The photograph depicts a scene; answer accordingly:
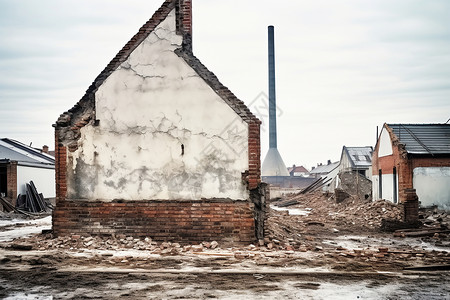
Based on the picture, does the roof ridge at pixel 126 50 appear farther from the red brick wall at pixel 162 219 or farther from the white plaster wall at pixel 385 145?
the white plaster wall at pixel 385 145

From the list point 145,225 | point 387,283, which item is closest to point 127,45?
point 145,225

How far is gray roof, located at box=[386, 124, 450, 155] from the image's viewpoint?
22.2 meters

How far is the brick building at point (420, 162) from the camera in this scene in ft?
71.7

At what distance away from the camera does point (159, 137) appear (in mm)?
11133

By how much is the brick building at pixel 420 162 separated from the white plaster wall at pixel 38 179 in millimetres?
22061

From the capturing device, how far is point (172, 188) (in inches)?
434

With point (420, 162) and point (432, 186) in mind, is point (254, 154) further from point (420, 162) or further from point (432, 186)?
point (432, 186)

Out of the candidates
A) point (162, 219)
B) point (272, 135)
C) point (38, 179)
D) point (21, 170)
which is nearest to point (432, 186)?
point (162, 219)

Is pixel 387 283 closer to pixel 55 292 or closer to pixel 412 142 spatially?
pixel 55 292

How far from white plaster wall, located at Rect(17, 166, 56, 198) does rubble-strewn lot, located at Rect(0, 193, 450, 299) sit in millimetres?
17505

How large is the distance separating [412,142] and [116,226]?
17.6 m

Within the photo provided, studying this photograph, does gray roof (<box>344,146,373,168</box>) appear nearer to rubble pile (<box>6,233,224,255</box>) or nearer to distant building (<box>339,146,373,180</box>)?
distant building (<box>339,146,373,180</box>)

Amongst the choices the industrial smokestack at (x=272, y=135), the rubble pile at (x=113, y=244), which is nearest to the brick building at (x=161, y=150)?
the rubble pile at (x=113, y=244)

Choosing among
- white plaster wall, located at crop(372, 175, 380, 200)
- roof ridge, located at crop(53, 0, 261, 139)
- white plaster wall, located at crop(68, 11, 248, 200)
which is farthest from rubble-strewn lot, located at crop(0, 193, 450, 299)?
white plaster wall, located at crop(372, 175, 380, 200)
